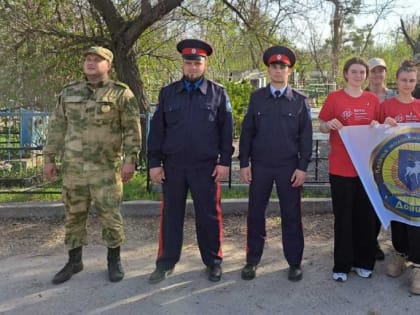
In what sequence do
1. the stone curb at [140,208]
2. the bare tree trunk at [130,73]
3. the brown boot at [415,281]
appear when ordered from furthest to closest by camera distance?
the bare tree trunk at [130,73]
the stone curb at [140,208]
the brown boot at [415,281]

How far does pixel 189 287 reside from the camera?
12.1ft

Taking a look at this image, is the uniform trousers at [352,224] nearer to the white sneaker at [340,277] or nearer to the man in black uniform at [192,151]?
the white sneaker at [340,277]

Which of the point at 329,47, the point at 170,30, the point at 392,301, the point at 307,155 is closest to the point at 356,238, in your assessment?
the point at 392,301

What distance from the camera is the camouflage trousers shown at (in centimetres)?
371

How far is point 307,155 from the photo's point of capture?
366 cm

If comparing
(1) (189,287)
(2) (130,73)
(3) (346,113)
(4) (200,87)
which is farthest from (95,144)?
(2) (130,73)

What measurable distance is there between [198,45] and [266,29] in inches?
193

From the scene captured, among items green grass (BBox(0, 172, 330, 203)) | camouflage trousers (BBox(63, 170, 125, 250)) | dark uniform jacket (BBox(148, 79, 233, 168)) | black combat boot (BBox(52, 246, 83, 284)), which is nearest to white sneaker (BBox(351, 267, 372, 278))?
dark uniform jacket (BBox(148, 79, 233, 168))

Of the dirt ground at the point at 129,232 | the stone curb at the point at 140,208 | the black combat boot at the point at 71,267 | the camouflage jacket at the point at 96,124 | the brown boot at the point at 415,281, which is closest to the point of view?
the brown boot at the point at 415,281

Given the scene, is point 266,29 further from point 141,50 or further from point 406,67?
point 406,67

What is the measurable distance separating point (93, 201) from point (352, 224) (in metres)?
2.08

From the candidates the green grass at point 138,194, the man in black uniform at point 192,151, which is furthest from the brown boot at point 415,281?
the green grass at point 138,194

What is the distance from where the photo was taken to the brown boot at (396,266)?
3852 millimetres

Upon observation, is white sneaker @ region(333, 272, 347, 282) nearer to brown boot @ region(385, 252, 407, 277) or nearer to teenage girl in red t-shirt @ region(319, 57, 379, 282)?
teenage girl in red t-shirt @ region(319, 57, 379, 282)
